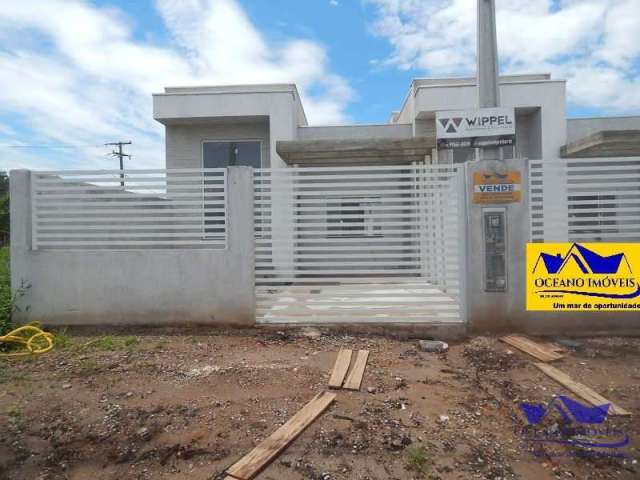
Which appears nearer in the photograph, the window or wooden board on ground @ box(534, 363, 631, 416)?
wooden board on ground @ box(534, 363, 631, 416)

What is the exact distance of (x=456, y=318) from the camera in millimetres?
5340

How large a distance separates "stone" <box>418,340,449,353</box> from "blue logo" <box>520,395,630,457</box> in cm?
143

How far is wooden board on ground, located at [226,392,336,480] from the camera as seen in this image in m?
2.54

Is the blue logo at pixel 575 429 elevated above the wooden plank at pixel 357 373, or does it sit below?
below

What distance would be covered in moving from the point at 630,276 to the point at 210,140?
10.5 m

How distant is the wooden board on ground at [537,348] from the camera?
4488 mm

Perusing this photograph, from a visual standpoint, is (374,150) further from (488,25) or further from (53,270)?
(53,270)

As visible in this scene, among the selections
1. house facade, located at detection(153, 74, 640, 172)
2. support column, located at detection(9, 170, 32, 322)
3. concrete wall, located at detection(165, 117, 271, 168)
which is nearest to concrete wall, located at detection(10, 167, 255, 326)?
Answer: support column, located at detection(9, 170, 32, 322)

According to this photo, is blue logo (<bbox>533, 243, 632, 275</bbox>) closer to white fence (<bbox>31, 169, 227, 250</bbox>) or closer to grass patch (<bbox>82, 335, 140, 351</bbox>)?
white fence (<bbox>31, 169, 227, 250</bbox>)

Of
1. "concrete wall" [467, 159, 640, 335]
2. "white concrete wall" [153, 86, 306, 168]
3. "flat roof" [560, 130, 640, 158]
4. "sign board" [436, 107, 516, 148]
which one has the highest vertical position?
"white concrete wall" [153, 86, 306, 168]

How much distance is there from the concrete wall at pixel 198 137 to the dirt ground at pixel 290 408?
24.7ft

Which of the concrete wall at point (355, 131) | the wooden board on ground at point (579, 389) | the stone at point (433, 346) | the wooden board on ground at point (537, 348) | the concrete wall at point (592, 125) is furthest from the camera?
the concrete wall at point (355, 131)

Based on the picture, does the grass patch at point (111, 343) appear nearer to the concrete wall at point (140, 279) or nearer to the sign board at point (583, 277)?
the concrete wall at point (140, 279)

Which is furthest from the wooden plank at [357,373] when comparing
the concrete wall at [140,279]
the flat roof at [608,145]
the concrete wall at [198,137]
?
the concrete wall at [198,137]
